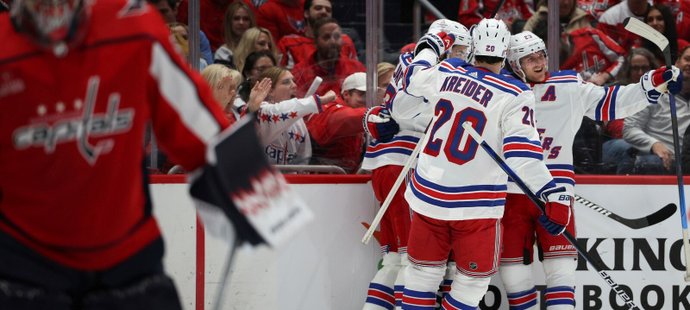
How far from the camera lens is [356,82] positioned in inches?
Answer: 207

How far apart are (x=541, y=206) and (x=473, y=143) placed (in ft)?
1.36

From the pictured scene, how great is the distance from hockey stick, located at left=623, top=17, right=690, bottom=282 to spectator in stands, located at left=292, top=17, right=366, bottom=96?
1.17m

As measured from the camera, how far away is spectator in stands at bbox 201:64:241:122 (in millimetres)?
4938

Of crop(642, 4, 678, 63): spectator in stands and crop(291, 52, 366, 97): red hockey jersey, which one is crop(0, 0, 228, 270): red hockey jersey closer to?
crop(291, 52, 366, 97): red hockey jersey

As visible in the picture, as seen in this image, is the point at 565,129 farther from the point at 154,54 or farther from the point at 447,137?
the point at 154,54

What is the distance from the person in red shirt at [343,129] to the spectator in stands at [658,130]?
46.5 inches

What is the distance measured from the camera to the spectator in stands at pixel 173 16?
5.11 m

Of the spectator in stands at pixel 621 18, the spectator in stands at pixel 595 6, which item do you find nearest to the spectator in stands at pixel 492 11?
the spectator in stands at pixel 595 6

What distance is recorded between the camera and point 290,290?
5066mm

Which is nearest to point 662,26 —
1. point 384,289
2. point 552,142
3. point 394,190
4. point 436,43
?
point 552,142

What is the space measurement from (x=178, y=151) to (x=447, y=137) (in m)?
2.24

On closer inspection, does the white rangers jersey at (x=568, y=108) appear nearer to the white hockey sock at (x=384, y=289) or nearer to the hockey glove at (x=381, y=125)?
the hockey glove at (x=381, y=125)

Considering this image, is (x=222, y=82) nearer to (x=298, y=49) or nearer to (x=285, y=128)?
(x=285, y=128)

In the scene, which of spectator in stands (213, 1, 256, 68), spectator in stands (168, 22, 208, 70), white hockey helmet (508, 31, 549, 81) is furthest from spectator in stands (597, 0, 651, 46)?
spectator in stands (168, 22, 208, 70)
